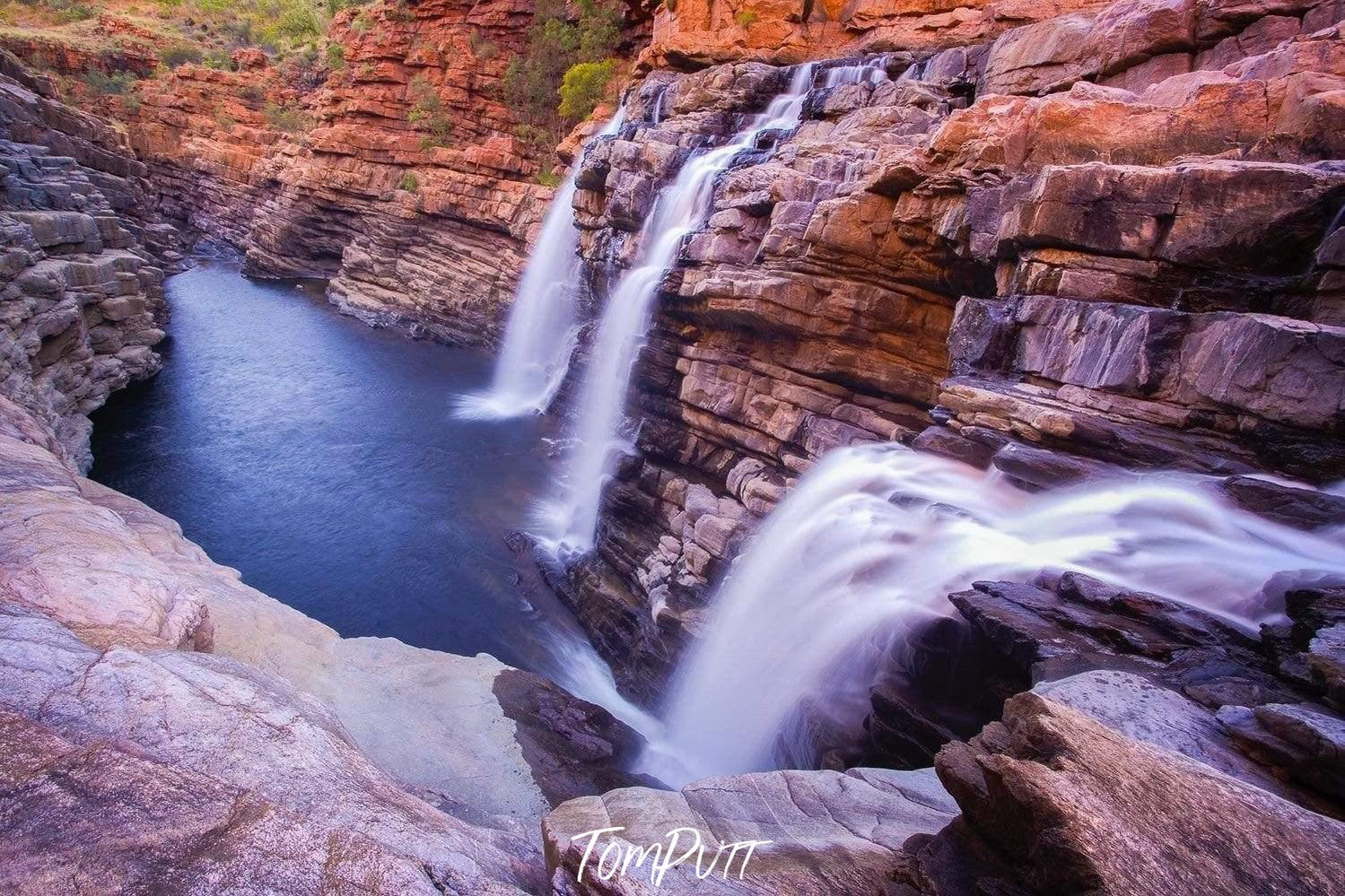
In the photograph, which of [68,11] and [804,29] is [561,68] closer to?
[804,29]

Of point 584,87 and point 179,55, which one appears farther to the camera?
point 179,55

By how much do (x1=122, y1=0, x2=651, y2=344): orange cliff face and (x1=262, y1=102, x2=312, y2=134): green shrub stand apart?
243 cm

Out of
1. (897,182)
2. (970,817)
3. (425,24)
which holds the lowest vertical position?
(970,817)

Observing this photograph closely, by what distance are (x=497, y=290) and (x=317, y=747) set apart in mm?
22946

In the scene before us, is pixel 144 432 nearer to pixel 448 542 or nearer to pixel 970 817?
pixel 448 542

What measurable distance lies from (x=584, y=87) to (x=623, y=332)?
635 inches

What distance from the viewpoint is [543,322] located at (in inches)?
891

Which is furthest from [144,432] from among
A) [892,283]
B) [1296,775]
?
[1296,775]

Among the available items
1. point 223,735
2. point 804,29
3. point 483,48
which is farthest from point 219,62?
point 223,735

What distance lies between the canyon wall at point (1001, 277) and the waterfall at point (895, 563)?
1.35 feet

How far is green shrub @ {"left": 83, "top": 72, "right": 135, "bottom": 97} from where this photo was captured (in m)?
38.2

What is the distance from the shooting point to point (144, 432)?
1612cm

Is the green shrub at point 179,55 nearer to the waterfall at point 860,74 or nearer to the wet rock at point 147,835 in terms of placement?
the waterfall at point 860,74

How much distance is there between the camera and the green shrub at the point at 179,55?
41.5 m
